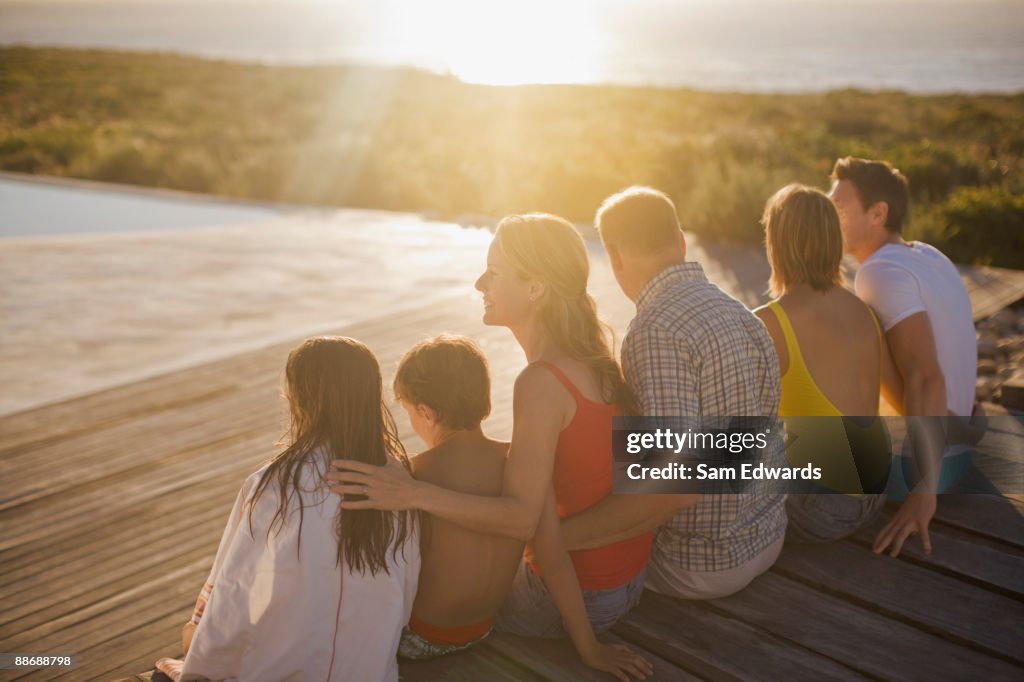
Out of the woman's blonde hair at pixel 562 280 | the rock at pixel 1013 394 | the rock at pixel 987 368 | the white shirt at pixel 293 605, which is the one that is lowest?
the rock at pixel 987 368

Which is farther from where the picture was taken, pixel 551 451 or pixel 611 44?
pixel 611 44

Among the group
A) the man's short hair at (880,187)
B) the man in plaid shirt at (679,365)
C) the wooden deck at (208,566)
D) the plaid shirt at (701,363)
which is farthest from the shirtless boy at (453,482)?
the man's short hair at (880,187)

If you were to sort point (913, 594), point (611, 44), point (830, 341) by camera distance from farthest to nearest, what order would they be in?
1. point (611, 44)
2. point (830, 341)
3. point (913, 594)

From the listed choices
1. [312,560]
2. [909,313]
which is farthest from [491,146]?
[312,560]

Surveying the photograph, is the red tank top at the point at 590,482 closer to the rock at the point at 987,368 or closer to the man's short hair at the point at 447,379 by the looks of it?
the man's short hair at the point at 447,379

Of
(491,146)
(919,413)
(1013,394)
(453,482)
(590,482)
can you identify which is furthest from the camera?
(491,146)

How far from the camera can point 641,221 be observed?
2111mm

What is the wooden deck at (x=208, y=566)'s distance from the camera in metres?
2.11

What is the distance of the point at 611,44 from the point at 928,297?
412ft

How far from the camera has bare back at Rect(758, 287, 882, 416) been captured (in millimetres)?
2439

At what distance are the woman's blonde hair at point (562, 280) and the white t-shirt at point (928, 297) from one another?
1.15 metres

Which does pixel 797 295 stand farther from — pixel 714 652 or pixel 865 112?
pixel 865 112

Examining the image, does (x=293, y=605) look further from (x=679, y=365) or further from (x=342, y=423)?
(x=679, y=365)

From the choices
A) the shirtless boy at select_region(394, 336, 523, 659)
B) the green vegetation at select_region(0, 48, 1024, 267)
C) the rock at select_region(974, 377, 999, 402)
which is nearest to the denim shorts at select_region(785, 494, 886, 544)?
the shirtless boy at select_region(394, 336, 523, 659)
